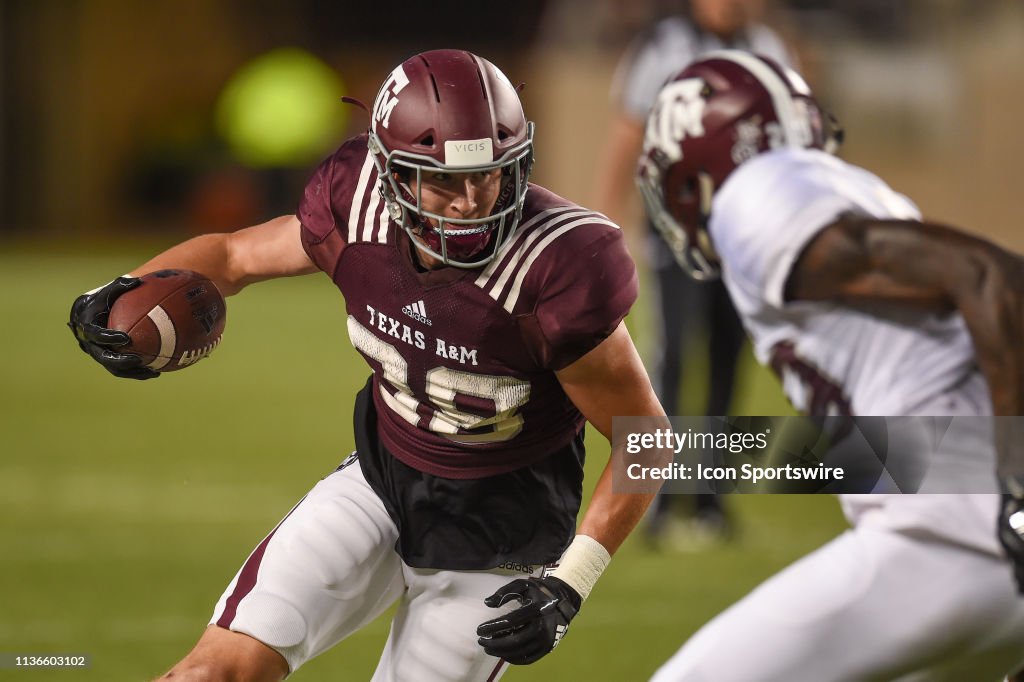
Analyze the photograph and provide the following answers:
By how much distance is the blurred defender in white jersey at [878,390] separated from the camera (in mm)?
2424

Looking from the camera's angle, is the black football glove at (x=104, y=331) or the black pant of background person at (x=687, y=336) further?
the black pant of background person at (x=687, y=336)

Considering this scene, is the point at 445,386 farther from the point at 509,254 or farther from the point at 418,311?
the point at 509,254

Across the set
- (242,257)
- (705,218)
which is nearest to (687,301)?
(705,218)

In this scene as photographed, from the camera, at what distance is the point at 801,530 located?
5.59 m

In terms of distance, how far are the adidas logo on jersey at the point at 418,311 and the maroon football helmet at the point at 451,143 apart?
109 mm

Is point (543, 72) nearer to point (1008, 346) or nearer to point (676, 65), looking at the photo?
point (676, 65)

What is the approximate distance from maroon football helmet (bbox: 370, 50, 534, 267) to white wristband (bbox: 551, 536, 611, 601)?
0.55 meters

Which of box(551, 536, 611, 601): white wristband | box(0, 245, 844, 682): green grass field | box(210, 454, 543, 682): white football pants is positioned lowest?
box(0, 245, 844, 682): green grass field

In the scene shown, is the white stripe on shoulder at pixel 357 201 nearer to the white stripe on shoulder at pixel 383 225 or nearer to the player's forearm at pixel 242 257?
the white stripe on shoulder at pixel 383 225

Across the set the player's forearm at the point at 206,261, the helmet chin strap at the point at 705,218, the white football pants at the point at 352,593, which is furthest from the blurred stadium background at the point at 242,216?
the player's forearm at the point at 206,261

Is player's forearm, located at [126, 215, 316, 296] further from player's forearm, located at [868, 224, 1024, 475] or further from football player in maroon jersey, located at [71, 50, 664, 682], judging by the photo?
player's forearm, located at [868, 224, 1024, 475]

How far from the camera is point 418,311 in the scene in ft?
8.95

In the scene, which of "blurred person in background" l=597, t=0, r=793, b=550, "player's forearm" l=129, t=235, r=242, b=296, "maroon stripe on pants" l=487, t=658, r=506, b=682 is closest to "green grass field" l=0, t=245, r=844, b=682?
"blurred person in background" l=597, t=0, r=793, b=550

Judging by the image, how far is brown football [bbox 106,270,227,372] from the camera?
284 cm
